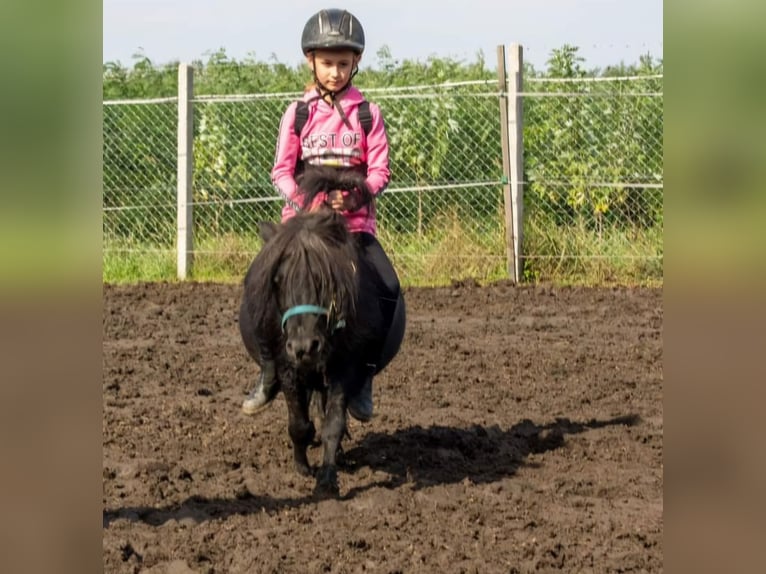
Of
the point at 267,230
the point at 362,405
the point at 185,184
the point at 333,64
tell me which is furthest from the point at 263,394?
the point at 185,184

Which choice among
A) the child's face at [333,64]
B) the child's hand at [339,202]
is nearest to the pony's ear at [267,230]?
the child's hand at [339,202]

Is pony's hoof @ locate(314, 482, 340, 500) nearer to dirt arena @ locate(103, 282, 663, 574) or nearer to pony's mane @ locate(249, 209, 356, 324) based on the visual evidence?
dirt arena @ locate(103, 282, 663, 574)

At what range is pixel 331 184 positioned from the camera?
213 inches

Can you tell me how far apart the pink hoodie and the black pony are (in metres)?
0.26

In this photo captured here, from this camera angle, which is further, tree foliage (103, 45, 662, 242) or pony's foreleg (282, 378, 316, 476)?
tree foliage (103, 45, 662, 242)

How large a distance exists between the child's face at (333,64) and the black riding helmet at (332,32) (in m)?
0.07

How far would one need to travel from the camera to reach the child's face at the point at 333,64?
18.3 feet

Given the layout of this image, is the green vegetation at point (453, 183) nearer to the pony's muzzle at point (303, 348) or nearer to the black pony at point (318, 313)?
the black pony at point (318, 313)

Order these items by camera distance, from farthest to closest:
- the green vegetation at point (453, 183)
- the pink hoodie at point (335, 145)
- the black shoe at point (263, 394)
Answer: the green vegetation at point (453, 183)
the black shoe at point (263, 394)
the pink hoodie at point (335, 145)

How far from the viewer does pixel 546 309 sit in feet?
38.9

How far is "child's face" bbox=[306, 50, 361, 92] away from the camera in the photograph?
5.57 meters

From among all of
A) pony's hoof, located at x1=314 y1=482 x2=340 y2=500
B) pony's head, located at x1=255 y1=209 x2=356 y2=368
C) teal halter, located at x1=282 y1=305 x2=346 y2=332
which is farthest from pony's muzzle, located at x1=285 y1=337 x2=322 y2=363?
pony's hoof, located at x1=314 y1=482 x2=340 y2=500
